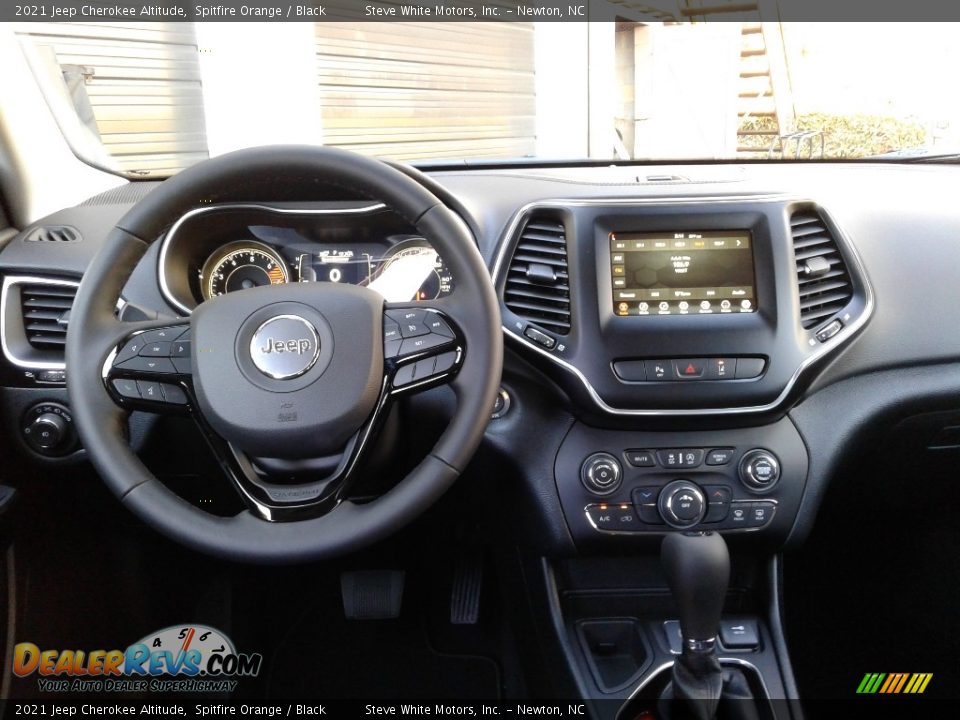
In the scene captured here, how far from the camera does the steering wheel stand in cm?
119

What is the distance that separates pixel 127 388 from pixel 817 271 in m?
1.20

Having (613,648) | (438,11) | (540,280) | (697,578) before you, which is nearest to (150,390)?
(540,280)

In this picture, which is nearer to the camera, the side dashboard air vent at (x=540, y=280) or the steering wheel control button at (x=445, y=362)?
the steering wheel control button at (x=445, y=362)

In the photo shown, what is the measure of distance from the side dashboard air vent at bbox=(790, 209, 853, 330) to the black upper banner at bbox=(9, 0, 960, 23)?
2.10ft

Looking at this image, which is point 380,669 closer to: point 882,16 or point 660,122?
point 882,16

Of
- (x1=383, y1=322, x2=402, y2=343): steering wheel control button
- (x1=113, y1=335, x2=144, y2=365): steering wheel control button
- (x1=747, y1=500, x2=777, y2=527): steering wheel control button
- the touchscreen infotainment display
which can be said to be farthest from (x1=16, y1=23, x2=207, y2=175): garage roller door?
(x1=747, y1=500, x2=777, y2=527): steering wheel control button

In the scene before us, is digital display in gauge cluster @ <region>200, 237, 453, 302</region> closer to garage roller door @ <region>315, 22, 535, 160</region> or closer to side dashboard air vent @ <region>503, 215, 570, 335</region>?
side dashboard air vent @ <region>503, 215, 570, 335</region>

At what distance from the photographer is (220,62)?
3393 mm

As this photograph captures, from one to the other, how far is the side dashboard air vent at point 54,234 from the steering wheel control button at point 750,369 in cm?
128

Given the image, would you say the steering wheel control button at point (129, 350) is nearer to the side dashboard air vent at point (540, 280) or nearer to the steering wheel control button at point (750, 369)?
the side dashboard air vent at point (540, 280)

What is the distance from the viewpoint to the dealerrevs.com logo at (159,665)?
1924mm

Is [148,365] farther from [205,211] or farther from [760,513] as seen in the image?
[760,513]

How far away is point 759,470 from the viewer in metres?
1.61

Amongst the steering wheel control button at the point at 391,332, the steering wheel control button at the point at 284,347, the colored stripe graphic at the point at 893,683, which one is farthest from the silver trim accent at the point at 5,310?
the colored stripe graphic at the point at 893,683
